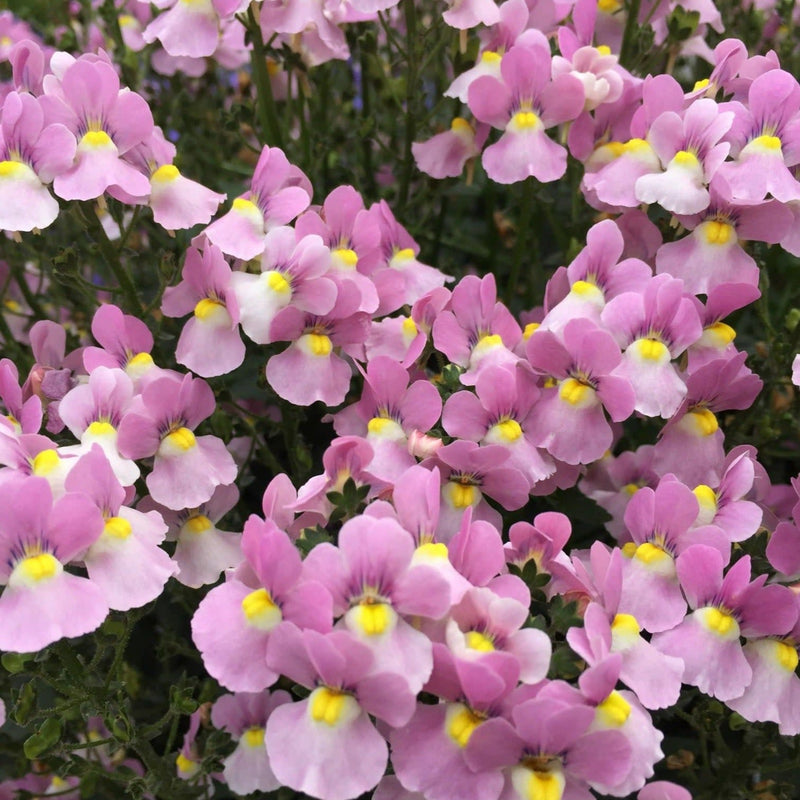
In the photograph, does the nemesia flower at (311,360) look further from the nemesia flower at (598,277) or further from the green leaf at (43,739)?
the green leaf at (43,739)

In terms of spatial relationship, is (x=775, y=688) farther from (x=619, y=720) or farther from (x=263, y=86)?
(x=263, y=86)

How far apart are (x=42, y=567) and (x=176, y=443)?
20cm

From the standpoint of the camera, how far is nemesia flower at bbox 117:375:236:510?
2.88ft

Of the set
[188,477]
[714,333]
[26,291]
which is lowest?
[26,291]

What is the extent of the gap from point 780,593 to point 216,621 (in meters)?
0.41

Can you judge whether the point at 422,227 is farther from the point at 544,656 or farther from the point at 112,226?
the point at 544,656

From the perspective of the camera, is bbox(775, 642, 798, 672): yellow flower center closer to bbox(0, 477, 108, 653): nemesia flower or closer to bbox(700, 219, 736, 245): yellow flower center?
bbox(700, 219, 736, 245): yellow flower center

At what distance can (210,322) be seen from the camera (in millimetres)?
949

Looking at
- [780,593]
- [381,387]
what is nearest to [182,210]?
[381,387]

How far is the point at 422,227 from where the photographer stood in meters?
1.36

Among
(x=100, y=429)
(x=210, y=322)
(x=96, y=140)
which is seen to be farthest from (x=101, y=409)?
(x=96, y=140)

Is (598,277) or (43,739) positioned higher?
(598,277)

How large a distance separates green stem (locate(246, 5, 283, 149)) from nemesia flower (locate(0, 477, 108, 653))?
0.58 metres

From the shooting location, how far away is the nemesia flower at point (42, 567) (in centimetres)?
71
